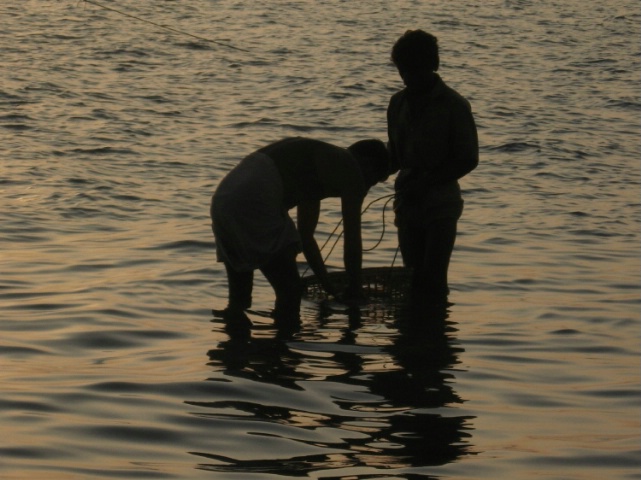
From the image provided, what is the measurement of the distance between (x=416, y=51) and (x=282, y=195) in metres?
1.08

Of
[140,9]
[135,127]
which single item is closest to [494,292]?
[135,127]

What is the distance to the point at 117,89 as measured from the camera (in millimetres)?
18344

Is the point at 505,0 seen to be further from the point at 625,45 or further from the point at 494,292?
the point at 494,292

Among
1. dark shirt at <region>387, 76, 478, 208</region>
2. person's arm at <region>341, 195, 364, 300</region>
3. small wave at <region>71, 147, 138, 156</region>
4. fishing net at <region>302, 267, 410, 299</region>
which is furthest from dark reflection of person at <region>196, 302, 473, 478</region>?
small wave at <region>71, 147, 138, 156</region>

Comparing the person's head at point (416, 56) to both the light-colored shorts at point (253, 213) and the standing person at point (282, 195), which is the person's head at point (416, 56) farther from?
the light-colored shorts at point (253, 213)

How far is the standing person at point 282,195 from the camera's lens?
238 inches

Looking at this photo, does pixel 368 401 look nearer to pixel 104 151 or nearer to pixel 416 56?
pixel 416 56

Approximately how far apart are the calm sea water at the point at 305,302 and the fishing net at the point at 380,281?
113 millimetres

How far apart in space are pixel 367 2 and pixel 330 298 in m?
23.0

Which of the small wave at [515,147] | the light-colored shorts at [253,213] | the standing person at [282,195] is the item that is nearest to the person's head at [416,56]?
the standing person at [282,195]

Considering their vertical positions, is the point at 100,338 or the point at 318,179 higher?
the point at 318,179

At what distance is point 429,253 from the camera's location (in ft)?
22.7

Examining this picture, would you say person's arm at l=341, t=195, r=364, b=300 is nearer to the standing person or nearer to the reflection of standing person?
the standing person

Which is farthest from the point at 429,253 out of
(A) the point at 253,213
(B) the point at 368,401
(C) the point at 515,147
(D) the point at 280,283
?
(C) the point at 515,147
